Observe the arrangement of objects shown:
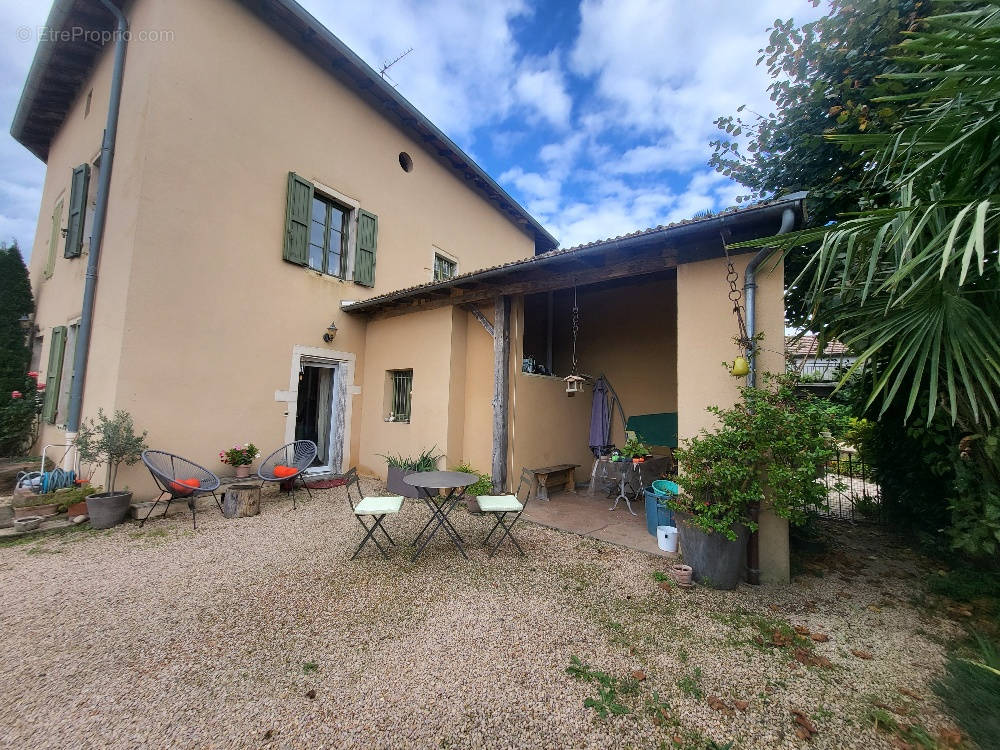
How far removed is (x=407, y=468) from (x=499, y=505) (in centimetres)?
238

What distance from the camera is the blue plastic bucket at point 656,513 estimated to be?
4152mm

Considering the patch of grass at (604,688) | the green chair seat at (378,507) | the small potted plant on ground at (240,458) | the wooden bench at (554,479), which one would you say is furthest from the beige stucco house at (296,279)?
the patch of grass at (604,688)

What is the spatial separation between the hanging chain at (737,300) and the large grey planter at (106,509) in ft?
22.2

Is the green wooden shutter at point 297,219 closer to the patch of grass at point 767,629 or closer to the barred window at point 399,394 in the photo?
Answer: the barred window at point 399,394

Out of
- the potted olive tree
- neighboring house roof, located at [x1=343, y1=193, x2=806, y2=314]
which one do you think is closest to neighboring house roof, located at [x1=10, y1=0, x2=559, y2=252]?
neighboring house roof, located at [x1=343, y1=193, x2=806, y2=314]

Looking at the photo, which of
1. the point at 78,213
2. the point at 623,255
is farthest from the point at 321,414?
the point at 623,255

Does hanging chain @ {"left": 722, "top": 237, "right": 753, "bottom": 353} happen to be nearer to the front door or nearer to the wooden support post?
the wooden support post

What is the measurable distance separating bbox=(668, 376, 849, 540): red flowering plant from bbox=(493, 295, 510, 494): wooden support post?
2.64 metres

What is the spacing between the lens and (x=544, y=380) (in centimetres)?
646

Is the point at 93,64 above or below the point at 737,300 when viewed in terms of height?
above

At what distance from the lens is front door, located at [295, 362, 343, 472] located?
6.99 meters

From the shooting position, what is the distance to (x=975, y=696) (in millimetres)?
1848

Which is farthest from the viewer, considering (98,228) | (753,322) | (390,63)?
(390,63)

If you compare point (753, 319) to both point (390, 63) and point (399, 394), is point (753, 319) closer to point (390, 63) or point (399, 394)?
point (399, 394)
